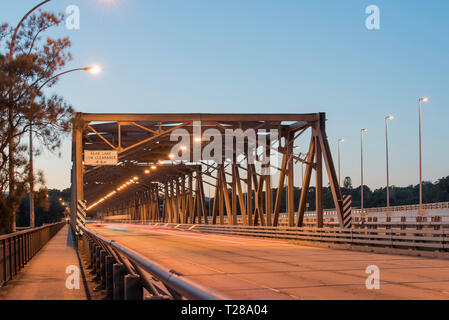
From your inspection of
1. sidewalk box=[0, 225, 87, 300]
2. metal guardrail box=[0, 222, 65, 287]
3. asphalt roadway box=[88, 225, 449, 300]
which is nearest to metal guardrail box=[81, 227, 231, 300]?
sidewalk box=[0, 225, 87, 300]

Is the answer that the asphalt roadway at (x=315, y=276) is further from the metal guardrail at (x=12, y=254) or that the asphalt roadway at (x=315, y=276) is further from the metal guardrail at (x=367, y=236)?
the metal guardrail at (x=12, y=254)

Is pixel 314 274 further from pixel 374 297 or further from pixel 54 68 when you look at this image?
pixel 54 68

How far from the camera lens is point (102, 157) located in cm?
3762

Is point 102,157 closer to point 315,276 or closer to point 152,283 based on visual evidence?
point 315,276

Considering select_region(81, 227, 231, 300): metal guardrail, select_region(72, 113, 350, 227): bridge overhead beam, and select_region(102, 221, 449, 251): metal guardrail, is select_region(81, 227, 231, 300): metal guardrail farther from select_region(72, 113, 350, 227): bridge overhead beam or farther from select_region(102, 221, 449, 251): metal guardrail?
select_region(72, 113, 350, 227): bridge overhead beam

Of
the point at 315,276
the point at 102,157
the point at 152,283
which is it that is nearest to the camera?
the point at 152,283

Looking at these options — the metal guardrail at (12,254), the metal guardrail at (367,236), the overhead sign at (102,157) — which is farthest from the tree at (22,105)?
the overhead sign at (102,157)

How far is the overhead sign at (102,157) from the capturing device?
37.4m

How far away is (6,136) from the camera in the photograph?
562 inches

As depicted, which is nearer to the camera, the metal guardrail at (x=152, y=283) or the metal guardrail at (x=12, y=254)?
the metal guardrail at (x=152, y=283)

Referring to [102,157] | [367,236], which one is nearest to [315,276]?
[367,236]

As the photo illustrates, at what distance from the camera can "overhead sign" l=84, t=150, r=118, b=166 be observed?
37.4 metres
